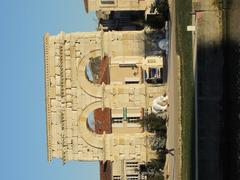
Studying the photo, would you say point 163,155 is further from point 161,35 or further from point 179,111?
point 179,111

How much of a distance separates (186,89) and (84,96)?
54.3 feet

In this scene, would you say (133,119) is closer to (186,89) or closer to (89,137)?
(89,137)

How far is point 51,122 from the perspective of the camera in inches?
1903

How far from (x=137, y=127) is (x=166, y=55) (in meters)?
5.60

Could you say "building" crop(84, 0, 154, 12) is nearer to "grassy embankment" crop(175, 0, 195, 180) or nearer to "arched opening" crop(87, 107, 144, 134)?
"arched opening" crop(87, 107, 144, 134)

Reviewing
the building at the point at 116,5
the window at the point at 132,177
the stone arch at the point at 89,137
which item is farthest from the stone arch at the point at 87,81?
the window at the point at 132,177

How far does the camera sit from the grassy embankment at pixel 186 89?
3136 cm

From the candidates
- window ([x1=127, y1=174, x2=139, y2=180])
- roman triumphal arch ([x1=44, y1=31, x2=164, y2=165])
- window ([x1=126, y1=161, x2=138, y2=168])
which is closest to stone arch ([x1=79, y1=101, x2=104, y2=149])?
roman triumphal arch ([x1=44, y1=31, x2=164, y2=165])

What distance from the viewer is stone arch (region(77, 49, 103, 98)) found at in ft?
157

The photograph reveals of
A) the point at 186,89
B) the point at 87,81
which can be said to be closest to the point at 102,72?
the point at 87,81

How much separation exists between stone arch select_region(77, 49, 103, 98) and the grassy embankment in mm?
13655

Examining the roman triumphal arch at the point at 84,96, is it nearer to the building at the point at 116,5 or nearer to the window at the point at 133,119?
the window at the point at 133,119

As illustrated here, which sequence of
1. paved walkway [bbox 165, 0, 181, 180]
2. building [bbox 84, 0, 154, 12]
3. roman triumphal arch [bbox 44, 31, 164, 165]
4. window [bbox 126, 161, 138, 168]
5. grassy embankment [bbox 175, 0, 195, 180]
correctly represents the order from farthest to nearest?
window [bbox 126, 161, 138, 168], building [bbox 84, 0, 154, 12], roman triumphal arch [bbox 44, 31, 164, 165], paved walkway [bbox 165, 0, 181, 180], grassy embankment [bbox 175, 0, 195, 180]

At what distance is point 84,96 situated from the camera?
48219 mm
